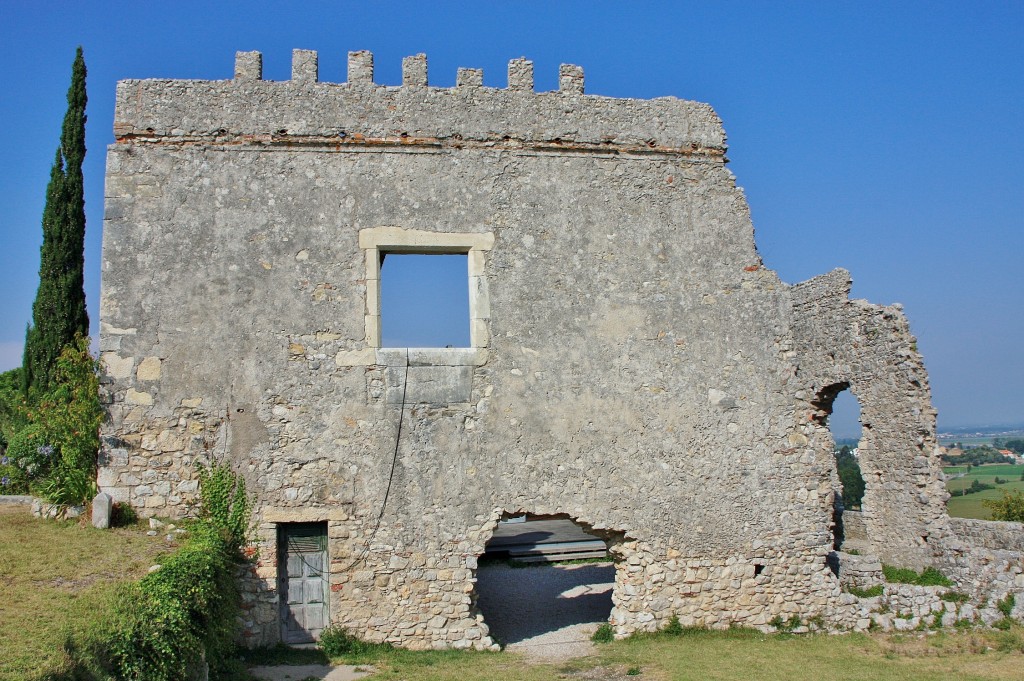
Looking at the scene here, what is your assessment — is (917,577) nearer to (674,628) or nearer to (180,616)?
(674,628)

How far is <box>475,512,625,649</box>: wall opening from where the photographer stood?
34.9 ft

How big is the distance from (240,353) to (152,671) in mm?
4183

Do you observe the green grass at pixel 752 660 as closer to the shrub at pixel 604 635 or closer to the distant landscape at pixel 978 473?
the shrub at pixel 604 635

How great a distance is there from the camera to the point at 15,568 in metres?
7.24

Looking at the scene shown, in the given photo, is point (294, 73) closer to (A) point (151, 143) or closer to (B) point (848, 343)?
(A) point (151, 143)

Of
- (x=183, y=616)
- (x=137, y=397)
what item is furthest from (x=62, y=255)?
(x=183, y=616)

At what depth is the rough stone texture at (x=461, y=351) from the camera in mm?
9383

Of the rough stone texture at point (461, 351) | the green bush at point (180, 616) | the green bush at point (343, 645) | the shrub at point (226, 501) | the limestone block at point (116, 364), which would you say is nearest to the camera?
the green bush at point (180, 616)

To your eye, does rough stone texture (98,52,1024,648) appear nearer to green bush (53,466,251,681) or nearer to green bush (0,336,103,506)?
green bush (53,466,251,681)

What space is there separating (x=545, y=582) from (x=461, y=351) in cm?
603

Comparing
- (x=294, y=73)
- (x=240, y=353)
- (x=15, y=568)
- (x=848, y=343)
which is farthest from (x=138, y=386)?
(x=848, y=343)

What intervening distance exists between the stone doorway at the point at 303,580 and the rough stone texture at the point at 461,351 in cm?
23

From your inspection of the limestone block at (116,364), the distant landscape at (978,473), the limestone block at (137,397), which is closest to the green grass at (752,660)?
the limestone block at (137,397)

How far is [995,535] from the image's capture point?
12367 millimetres
